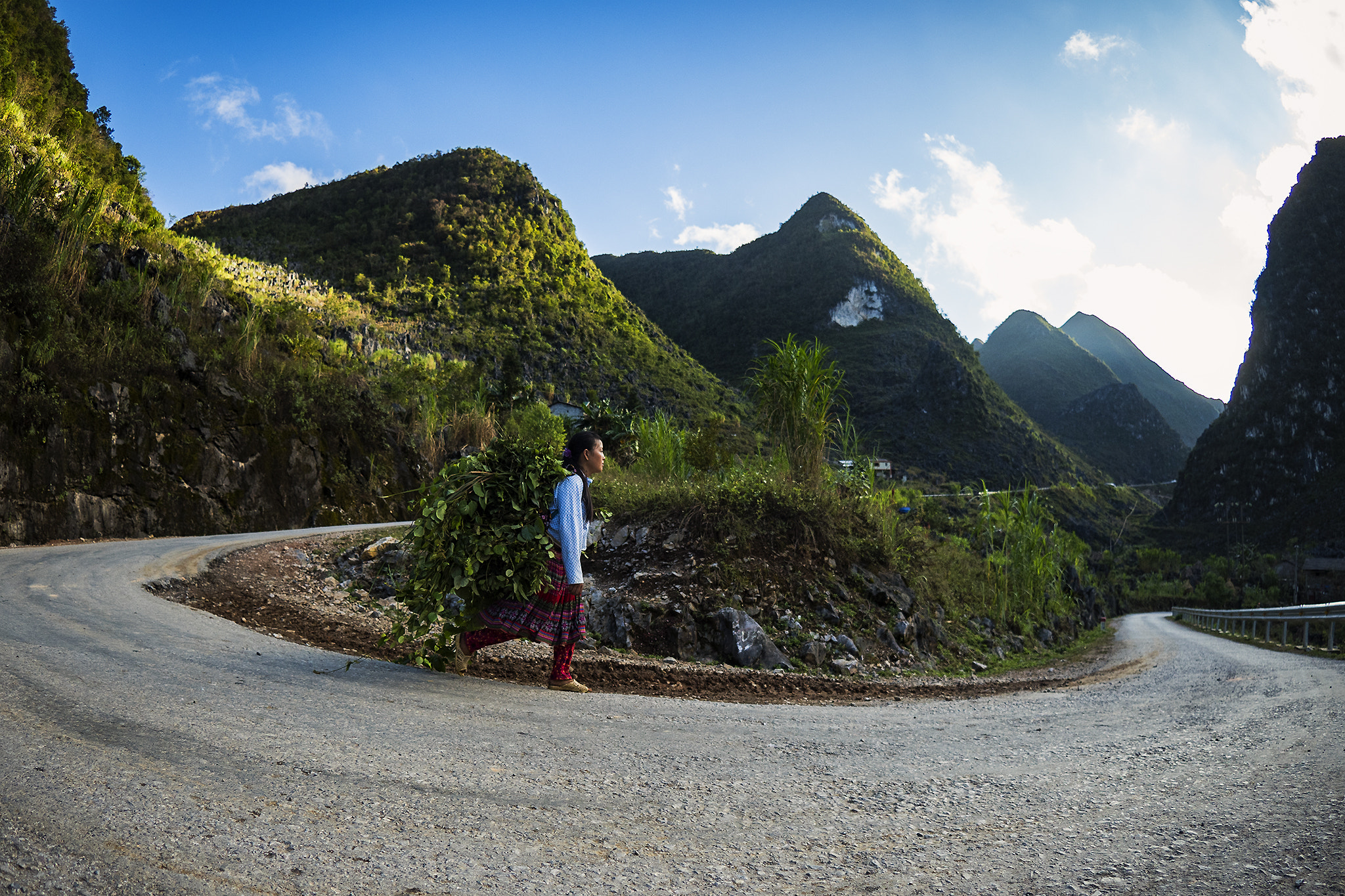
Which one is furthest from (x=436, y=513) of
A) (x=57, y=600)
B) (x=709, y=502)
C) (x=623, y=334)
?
(x=623, y=334)

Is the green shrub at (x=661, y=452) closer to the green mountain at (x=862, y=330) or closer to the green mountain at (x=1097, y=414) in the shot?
the green mountain at (x=862, y=330)

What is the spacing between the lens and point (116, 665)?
3.91 meters

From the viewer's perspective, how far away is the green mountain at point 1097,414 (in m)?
119

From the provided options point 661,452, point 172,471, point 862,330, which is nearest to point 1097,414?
point 862,330

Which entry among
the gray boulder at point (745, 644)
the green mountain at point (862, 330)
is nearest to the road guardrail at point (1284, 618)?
the gray boulder at point (745, 644)

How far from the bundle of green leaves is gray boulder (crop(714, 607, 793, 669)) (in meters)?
3.48

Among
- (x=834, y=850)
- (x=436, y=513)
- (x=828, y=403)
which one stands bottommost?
(x=834, y=850)

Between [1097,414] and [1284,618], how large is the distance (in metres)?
134

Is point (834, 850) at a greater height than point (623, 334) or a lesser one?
lesser

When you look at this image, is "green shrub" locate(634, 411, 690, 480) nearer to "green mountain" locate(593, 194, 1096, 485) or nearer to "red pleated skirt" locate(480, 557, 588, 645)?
"red pleated skirt" locate(480, 557, 588, 645)

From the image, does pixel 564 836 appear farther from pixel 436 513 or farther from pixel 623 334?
pixel 623 334

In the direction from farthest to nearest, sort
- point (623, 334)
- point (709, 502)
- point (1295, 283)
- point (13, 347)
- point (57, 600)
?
point (1295, 283) < point (623, 334) < point (13, 347) < point (709, 502) < point (57, 600)

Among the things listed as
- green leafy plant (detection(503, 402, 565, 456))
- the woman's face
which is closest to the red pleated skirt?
the woman's face

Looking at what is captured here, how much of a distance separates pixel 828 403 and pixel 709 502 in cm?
244
